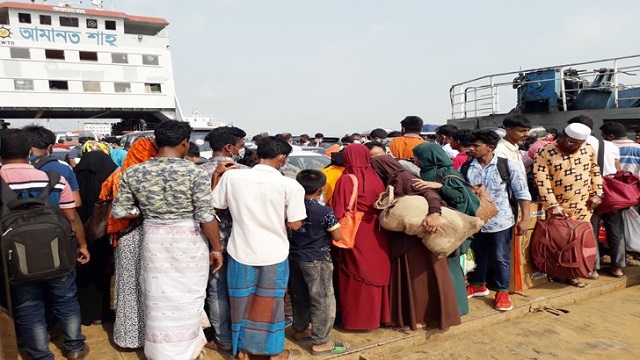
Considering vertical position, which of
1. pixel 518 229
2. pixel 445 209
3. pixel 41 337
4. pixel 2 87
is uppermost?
pixel 2 87

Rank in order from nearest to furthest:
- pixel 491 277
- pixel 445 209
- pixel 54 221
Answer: pixel 54 221 → pixel 445 209 → pixel 491 277

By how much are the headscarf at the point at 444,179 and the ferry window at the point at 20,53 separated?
100 feet

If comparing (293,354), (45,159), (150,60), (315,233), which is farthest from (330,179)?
(150,60)

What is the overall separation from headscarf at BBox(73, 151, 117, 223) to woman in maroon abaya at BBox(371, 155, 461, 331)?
7.65 ft

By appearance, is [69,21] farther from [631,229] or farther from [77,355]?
[631,229]

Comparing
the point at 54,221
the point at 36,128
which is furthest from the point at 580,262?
the point at 36,128

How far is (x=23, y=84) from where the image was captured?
25.8m

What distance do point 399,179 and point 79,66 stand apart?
29.9 m

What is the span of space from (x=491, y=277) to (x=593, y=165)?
5.10 feet

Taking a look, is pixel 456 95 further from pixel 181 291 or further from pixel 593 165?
pixel 181 291

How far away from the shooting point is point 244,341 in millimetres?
2951

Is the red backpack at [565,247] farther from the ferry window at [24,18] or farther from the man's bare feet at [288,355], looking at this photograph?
the ferry window at [24,18]

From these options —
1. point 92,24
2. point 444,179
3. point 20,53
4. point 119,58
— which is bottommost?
point 444,179

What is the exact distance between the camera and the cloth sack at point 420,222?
3.11 meters
